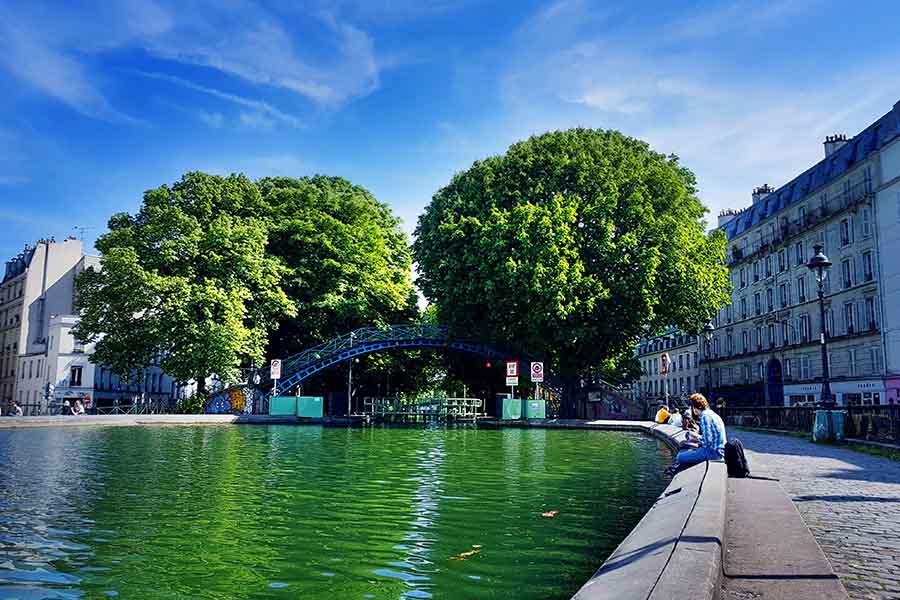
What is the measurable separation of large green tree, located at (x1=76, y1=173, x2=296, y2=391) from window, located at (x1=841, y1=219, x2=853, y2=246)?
37097 millimetres

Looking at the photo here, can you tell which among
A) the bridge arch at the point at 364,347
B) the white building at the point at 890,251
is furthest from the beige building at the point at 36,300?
the white building at the point at 890,251

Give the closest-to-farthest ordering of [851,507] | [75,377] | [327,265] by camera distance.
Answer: [851,507] < [327,265] < [75,377]

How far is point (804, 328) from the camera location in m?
57.5

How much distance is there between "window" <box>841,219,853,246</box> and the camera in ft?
167

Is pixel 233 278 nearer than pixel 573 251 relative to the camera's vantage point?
No

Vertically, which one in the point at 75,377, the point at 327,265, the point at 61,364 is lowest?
the point at 75,377

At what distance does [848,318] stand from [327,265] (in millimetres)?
35067

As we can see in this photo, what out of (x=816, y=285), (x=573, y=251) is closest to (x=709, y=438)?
(x=573, y=251)

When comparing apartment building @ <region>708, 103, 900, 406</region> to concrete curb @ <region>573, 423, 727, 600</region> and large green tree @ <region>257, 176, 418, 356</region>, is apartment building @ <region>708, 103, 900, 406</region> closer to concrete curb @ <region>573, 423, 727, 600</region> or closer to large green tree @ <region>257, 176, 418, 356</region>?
large green tree @ <region>257, 176, 418, 356</region>

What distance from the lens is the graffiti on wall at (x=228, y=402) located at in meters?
47.5

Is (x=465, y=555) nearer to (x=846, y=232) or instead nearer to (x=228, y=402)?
(x=228, y=402)

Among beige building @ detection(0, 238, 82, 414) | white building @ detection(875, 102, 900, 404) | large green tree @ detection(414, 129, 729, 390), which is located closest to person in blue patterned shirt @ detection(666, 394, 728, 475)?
large green tree @ detection(414, 129, 729, 390)

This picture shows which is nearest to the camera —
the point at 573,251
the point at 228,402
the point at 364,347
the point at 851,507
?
the point at 851,507

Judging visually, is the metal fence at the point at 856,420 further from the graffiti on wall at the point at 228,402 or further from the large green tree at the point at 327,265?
the graffiti on wall at the point at 228,402
